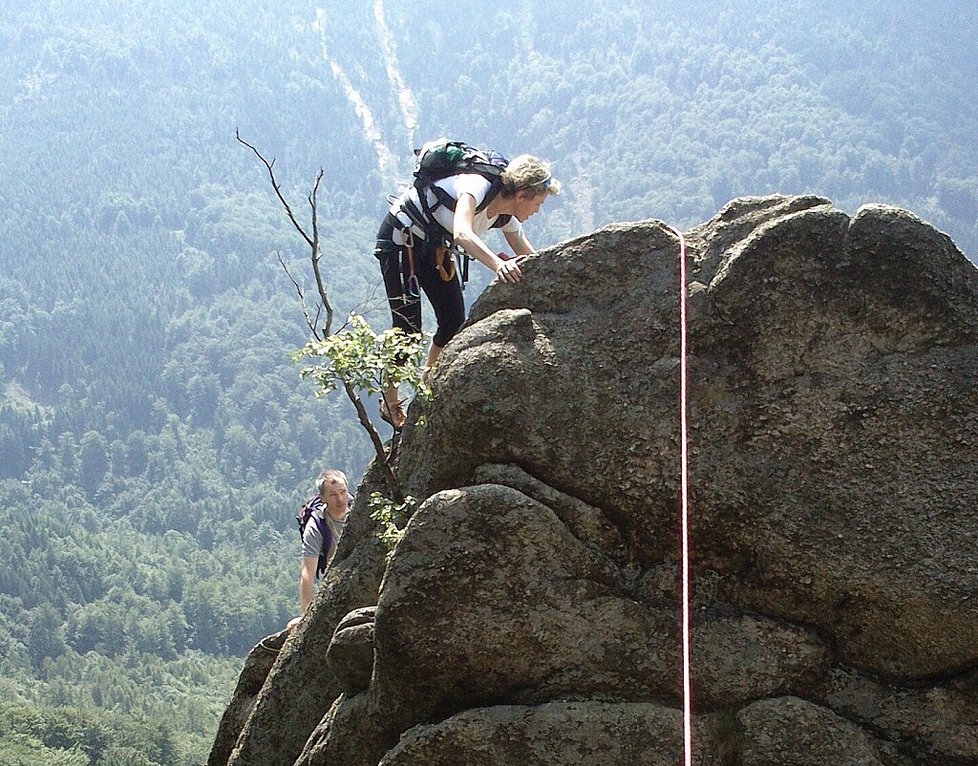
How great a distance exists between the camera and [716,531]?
7.50 m

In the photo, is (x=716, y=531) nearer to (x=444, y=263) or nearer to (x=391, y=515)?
(x=391, y=515)

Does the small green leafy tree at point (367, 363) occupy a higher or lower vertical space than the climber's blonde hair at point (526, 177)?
lower

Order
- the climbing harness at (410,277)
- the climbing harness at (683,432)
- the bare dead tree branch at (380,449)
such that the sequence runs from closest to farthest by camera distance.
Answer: the climbing harness at (683,432), the bare dead tree branch at (380,449), the climbing harness at (410,277)

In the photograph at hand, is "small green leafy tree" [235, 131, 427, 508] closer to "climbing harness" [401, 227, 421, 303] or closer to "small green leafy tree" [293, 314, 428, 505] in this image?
"small green leafy tree" [293, 314, 428, 505]

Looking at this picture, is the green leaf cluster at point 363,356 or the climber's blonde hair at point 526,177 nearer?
the green leaf cluster at point 363,356

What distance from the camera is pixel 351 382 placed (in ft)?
29.6

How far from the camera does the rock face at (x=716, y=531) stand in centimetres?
698

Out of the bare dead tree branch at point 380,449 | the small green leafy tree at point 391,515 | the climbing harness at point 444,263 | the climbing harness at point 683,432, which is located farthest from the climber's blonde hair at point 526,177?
the small green leafy tree at point 391,515

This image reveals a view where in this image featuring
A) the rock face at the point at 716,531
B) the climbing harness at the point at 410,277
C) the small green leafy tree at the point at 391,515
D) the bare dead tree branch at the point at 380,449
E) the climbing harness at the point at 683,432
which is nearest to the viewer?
the climbing harness at the point at 683,432

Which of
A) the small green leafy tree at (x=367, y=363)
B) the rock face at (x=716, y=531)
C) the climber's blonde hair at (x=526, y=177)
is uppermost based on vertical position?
the climber's blonde hair at (x=526, y=177)

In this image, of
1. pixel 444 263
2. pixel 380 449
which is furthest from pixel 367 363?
pixel 444 263

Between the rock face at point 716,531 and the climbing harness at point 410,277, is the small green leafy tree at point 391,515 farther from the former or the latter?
the climbing harness at point 410,277

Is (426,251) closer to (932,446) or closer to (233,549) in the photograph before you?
(932,446)

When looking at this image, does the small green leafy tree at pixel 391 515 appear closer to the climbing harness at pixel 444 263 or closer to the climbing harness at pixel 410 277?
the climbing harness at pixel 410 277
